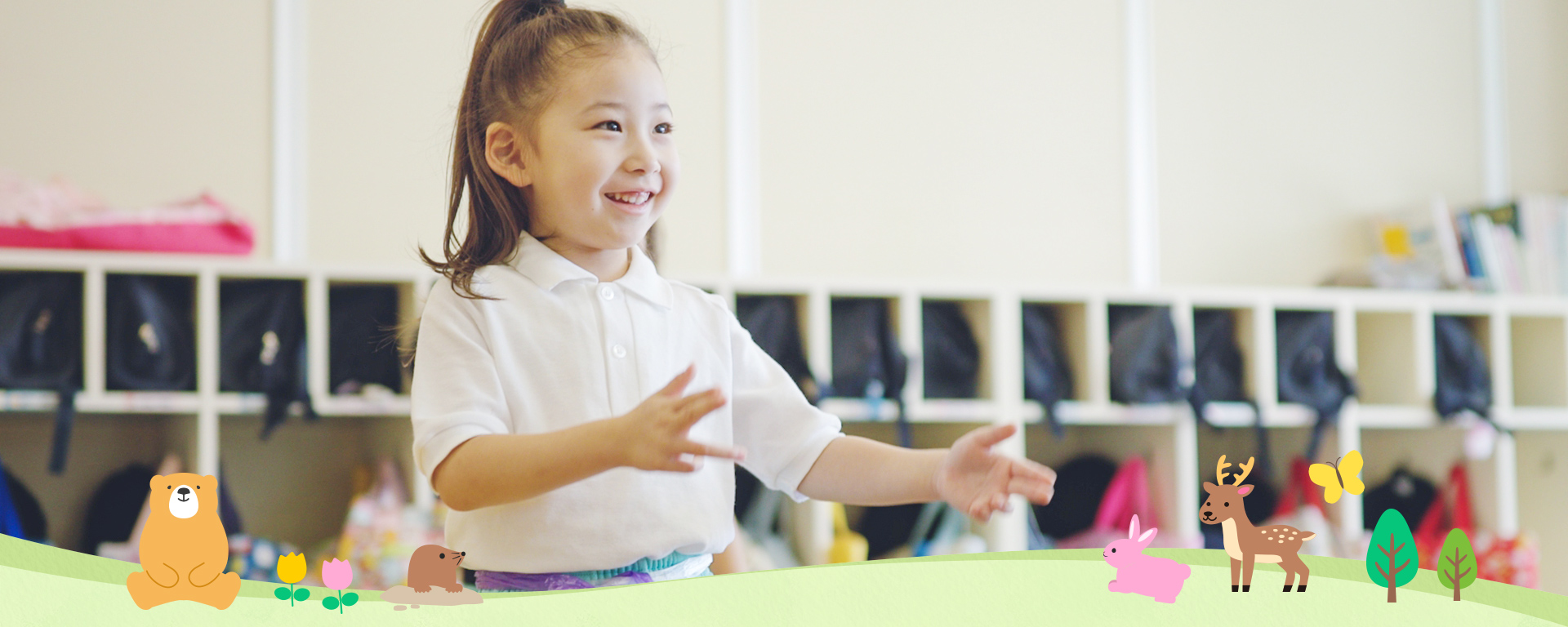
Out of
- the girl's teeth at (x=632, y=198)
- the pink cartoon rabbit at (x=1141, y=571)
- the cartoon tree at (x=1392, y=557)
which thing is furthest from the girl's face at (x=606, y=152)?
the cartoon tree at (x=1392, y=557)

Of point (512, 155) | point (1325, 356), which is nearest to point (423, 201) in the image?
point (512, 155)

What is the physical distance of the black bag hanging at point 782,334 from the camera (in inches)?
61.2

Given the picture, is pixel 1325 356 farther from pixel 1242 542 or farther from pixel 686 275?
pixel 1242 542

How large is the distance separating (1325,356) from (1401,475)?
0.33m

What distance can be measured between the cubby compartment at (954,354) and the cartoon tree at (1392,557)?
1120 millimetres

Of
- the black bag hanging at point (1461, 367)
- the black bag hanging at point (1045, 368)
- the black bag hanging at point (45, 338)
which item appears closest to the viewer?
the black bag hanging at point (45, 338)

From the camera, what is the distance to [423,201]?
1.75 m

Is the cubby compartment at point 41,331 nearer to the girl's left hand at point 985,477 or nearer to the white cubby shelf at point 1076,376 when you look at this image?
the white cubby shelf at point 1076,376

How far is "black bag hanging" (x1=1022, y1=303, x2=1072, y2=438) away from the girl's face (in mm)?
1191

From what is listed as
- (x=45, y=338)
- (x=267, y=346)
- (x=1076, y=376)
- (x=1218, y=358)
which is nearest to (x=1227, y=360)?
(x=1218, y=358)

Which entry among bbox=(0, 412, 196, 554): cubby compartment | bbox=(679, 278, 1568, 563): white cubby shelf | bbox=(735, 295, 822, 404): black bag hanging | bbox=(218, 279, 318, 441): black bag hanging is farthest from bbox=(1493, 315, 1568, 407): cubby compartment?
bbox=(0, 412, 196, 554): cubby compartment

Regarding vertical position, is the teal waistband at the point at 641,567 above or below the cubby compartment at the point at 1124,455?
above

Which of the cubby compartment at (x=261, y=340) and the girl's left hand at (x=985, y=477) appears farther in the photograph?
the cubby compartment at (x=261, y=340)

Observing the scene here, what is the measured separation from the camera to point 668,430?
1.43 ft
